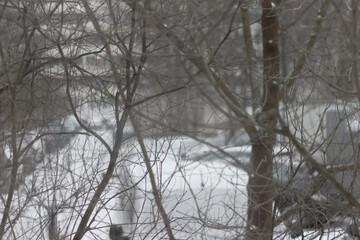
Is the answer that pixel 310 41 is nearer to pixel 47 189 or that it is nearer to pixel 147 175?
pixel 147 175

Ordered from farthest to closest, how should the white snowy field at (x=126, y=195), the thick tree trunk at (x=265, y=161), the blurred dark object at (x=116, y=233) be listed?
the blurred dark object at (x=116, y=233) < the white snowy field at (x=126, y=195) < the thick tree trunk at (x=265, y=161)

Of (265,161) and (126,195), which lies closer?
(265,161)

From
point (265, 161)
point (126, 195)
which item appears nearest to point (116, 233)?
point (126, 195)

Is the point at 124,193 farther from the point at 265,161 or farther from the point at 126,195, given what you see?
the point at 265,161

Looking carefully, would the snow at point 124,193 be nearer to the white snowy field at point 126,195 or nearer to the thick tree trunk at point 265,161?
the white snowy field at point 126,195

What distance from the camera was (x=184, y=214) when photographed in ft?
18.1

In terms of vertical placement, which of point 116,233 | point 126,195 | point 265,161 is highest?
point 126,195

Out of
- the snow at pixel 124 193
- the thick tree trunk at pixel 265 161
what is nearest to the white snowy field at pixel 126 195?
the snow at pixel 124 193

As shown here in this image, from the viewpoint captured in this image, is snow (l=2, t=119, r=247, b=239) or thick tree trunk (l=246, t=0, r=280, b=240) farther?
snow (l=2, t=119, r=247, b=239)

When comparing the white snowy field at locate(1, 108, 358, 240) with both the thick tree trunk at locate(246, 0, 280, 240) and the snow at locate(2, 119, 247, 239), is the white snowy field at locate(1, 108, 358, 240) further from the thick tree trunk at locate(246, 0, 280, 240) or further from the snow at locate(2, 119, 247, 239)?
the thick tree trunk at locate(246, 0, 280, 240)

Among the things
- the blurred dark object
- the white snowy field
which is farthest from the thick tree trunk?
the blurred dark object

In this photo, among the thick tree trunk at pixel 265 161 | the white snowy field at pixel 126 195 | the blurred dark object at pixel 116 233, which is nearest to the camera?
the thick tree trunk at pixel 265 161

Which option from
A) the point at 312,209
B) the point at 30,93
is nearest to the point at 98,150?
the point at 30,93

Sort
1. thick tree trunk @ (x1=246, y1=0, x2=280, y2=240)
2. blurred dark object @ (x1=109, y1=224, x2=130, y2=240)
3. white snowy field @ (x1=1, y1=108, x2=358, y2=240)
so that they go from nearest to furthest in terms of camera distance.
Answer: thick tree trunk @ (x1=246, y1=0, x2=280, y2=240), white snowy field @ (x1=1, y1=108, x2=358, y2=240), blurred dark object @ (x1=109, y1=224, x2=130, y2=240)
